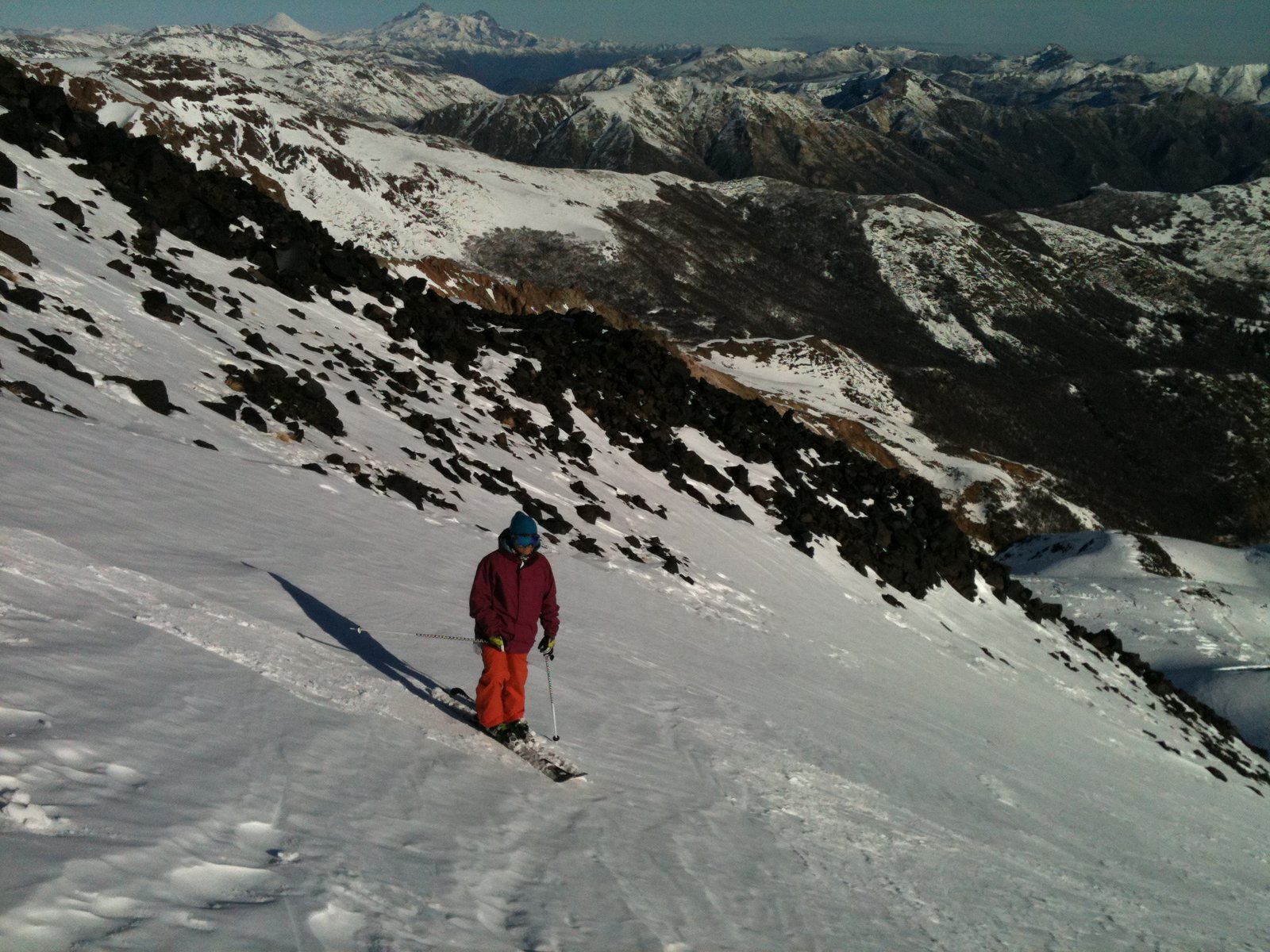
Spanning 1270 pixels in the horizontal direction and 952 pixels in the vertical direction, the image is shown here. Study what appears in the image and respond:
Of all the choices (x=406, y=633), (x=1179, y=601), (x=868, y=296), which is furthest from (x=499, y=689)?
(x=868, y=296)

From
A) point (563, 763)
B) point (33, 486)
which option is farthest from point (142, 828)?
point (33, 486)

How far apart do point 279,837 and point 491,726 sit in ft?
9.96

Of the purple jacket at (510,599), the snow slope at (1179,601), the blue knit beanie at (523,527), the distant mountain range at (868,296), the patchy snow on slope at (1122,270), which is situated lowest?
the snow slope at (1179,601)

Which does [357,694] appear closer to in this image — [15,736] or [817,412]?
[15,736]

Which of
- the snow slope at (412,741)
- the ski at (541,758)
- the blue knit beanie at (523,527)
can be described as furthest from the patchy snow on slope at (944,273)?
the ski at (541,758)

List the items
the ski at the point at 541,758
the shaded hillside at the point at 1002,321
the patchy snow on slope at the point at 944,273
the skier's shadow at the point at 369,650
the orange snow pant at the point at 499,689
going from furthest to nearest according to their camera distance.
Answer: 1. the patchy snow on slope at the point at 944,273
2. the shaded hillside at the point at 1002,321
3. the skier's shadow at the point at 369,650
4. the orange snow pant at the point at 499,689
5. the ski at the point at 541,758

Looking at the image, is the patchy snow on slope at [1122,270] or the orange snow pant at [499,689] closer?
the orange snow pant at [499,689]

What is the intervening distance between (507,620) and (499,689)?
0.62 meters

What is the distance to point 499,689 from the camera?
8.15 metres

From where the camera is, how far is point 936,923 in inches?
309

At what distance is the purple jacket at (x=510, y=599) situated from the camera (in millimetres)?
8125

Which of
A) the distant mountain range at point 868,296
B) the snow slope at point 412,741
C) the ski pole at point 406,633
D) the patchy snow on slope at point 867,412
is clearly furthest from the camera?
the distant mountain range at point 868,296

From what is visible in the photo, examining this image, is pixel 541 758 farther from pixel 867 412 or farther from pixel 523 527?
pixel 867 412

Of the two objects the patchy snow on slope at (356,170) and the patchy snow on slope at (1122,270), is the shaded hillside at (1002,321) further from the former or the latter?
the patchy snow on slope at (356,170)
